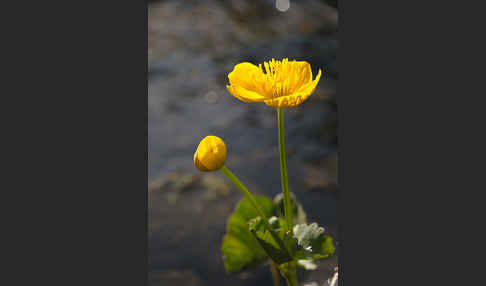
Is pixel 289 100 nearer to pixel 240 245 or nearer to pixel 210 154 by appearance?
pixel 210 154

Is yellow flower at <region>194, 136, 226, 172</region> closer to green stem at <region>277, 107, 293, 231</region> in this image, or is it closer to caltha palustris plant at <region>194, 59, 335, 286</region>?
caltha palustris plant at <region>194, 59, 335, 286</region>

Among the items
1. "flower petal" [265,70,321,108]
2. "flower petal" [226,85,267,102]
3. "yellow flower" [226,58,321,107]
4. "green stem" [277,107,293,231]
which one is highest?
"yellow flower" [226,58,321,107]

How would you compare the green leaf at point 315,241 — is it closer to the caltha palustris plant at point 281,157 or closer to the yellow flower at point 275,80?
the caltha palustris plant at point 281,157

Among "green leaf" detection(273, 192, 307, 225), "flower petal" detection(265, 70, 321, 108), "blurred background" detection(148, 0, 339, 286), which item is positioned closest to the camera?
"flower petal" detection(265, 70, 321, 108)

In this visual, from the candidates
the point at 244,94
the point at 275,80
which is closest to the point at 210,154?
the point at 244,94

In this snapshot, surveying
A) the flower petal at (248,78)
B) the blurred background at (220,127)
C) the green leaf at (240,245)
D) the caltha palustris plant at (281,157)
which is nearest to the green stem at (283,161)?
the caltha palustris plant at (281,157)

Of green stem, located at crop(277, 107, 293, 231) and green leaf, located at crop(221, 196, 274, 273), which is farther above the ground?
green stem, located at crop(277, 107, 293, 231)

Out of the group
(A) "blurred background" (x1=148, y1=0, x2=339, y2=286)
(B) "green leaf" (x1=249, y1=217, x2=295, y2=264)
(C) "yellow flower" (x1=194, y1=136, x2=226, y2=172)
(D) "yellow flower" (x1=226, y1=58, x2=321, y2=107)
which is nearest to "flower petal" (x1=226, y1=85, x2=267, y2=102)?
(D) "yellow flower" (x1=226, y1=58, x2=321, y2=107)

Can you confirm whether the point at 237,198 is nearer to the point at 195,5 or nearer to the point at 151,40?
the point at 151,40
